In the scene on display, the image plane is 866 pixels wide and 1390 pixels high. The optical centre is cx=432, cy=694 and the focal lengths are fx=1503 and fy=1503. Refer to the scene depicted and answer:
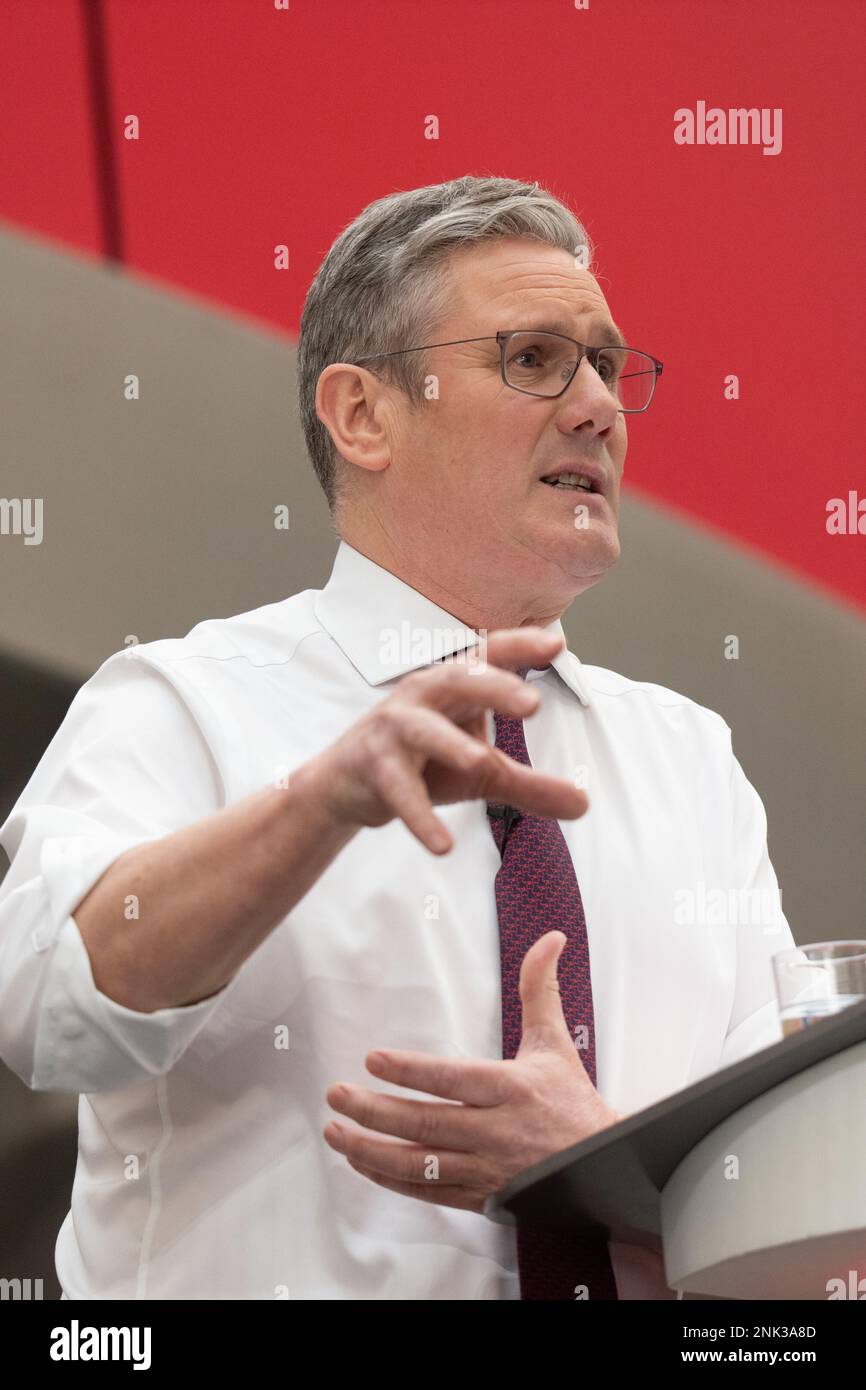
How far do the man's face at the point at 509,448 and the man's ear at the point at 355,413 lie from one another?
3 cm

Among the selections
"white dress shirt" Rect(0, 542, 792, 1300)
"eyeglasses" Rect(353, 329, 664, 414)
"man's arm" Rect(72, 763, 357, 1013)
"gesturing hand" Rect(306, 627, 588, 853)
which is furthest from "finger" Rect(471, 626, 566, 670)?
"eyeglasses" Rect(353, 329, 664, 414)

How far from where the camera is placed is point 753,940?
1.51 m

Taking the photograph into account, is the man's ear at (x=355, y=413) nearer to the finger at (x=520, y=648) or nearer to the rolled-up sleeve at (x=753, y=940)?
the rolled-up sleeve at (x=753, y=940)

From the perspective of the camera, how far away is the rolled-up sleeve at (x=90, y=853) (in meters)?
1.12

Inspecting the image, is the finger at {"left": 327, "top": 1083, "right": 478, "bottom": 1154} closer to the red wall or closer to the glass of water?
the glass of water

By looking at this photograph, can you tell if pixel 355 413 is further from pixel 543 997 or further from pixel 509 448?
pixel 543 997

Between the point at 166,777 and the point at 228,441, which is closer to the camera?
the point at 166,777

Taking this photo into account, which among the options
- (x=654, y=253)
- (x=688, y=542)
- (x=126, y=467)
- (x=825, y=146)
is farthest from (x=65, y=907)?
(x=825, y=146)

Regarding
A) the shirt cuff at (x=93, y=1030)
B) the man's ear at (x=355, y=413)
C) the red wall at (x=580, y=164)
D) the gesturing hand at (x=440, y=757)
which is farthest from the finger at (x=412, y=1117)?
the red wall at (x=580, y=164)

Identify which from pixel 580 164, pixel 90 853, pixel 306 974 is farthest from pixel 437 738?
pixel 580 164

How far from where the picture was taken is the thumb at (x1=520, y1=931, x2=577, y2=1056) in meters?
1.11

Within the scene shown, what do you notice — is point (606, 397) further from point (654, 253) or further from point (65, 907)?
point (65, 907)
